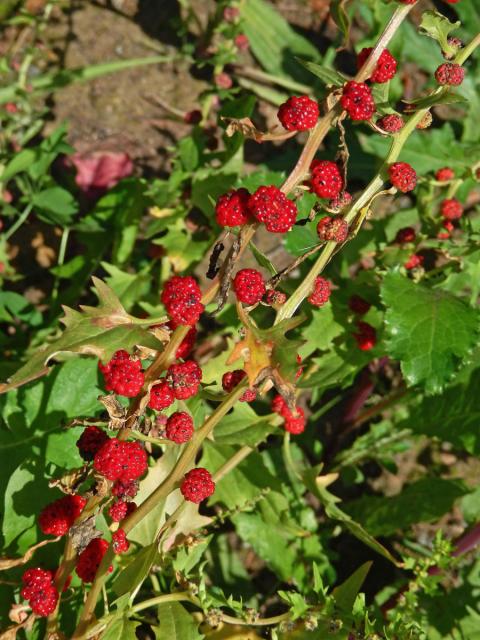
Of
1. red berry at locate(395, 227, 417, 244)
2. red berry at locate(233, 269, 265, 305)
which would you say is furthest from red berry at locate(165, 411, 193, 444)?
red berry at locate(395, 227, 417, 244)

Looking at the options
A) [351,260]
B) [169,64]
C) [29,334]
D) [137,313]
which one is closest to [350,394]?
[351,260]

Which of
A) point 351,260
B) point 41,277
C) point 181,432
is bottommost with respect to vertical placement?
point 41,277

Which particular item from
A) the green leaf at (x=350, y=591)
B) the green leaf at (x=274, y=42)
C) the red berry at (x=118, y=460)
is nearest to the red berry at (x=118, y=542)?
the red berry at (x=118, y=460)

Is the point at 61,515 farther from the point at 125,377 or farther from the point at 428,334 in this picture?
the point at 428,334

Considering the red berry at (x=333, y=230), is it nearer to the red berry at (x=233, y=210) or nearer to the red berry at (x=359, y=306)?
the red berry at (x=233, y=210)

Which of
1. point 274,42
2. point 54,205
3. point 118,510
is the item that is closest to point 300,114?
point 118,510

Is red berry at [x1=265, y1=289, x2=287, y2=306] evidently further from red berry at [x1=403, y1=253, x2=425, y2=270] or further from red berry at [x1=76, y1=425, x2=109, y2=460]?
red berry at [x1=403, y1=253, x2=425, y2=270]

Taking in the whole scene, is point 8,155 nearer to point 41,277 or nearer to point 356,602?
point 41,277
